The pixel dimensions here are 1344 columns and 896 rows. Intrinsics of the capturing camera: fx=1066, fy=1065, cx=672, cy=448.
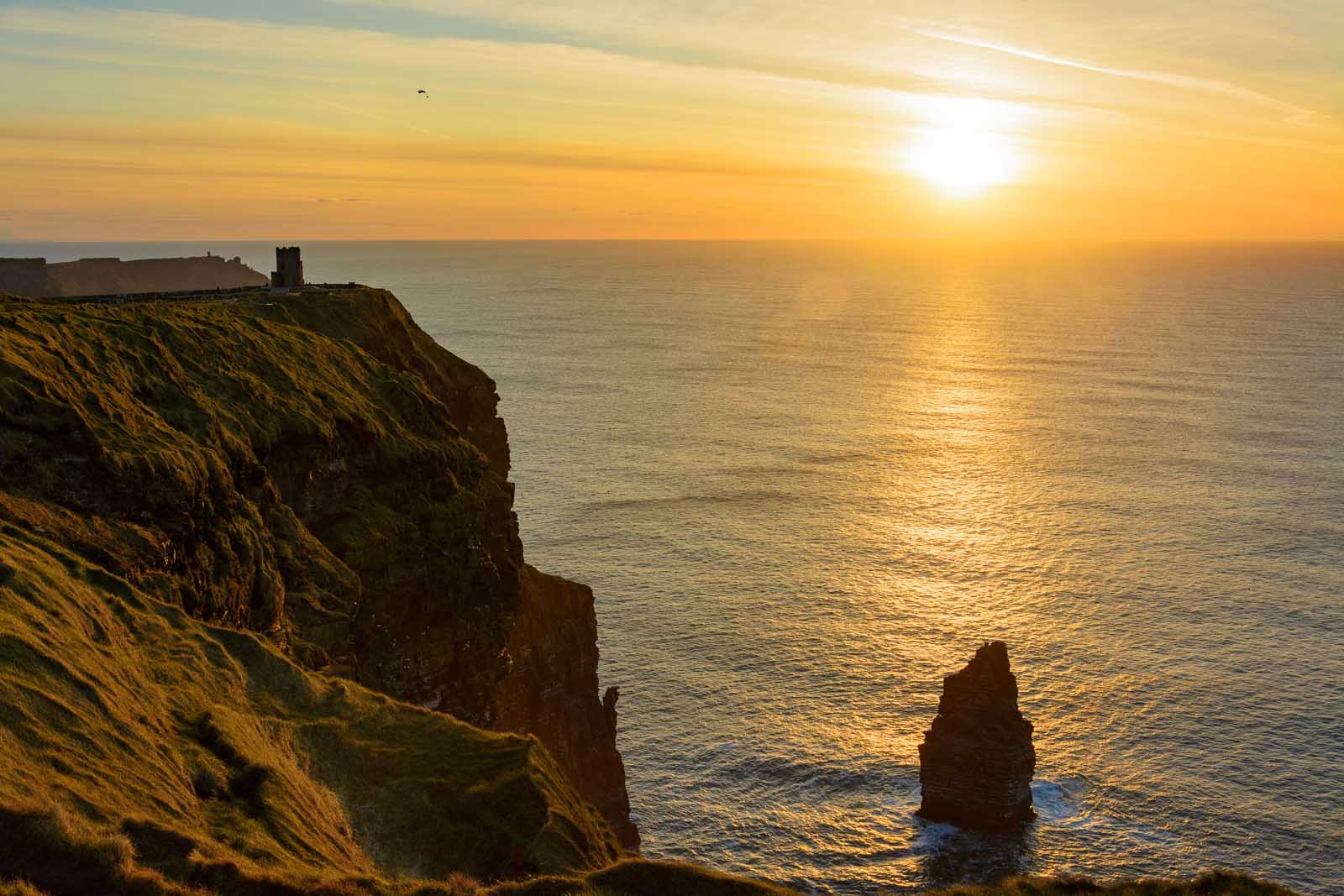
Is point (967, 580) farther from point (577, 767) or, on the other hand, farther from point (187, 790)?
point (187, 790)

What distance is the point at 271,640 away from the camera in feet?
128

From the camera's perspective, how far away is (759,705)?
81938 mm

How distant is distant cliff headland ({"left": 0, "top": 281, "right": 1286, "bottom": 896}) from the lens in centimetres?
2378

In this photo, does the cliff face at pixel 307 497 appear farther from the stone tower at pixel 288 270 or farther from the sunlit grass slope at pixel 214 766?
the stone tower at pixel 288 270

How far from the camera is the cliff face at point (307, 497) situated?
3566 cm

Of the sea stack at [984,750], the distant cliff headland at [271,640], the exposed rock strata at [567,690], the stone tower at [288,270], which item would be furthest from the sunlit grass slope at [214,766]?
the stone tower at [288,270]

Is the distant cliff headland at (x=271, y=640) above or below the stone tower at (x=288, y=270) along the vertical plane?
below

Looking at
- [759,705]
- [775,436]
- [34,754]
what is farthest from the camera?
[775,436]

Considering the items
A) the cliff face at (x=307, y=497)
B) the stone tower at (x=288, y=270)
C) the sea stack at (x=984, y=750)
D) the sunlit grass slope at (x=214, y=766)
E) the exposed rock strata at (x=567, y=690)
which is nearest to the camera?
the sunlit grass slope at (x=214, y=766)

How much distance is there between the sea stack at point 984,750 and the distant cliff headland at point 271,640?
21.2 m

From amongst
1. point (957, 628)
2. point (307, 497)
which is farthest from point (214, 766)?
point (957, 628)

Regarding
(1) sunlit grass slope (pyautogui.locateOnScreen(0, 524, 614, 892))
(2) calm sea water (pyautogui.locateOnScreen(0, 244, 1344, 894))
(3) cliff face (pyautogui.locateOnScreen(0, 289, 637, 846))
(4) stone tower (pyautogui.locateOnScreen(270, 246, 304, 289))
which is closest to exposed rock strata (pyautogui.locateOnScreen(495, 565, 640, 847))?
(3) cliff face (pyautogui.locateOnScreen(0, 289, 637, 846))

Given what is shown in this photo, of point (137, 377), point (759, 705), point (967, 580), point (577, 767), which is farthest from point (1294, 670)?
point (137, 377)

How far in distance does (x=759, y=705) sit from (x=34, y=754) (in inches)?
2518
